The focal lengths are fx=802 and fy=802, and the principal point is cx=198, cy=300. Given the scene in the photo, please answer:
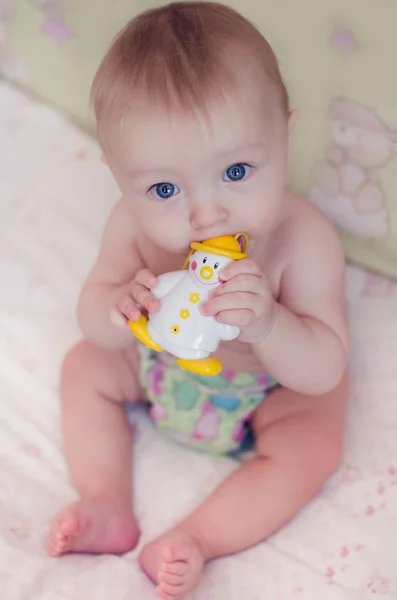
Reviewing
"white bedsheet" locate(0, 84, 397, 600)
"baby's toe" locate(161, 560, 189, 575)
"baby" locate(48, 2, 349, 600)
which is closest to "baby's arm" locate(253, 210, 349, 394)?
"baby" locate(48, 2, 349, 600)

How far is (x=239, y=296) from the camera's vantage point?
0.76 m

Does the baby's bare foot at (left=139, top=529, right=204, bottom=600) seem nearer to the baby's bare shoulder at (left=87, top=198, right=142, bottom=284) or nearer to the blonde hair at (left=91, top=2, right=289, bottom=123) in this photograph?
the baby's bare shoulder at (left=87, top=198, right=142, bottom=284)

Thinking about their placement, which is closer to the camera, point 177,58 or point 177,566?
point 177,58

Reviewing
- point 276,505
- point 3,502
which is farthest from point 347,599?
point 3,502

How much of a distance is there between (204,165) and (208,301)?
13 cm

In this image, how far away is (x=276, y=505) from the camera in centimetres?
94

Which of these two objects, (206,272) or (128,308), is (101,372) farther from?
(206,272)

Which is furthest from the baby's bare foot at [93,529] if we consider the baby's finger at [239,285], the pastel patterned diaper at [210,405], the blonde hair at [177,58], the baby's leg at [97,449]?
the blonde hair at [177,58]

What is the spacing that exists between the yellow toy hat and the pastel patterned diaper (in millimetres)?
287

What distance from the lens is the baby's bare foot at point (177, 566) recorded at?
0.87m

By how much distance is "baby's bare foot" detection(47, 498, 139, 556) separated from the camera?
900mm

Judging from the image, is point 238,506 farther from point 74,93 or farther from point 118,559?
point 74,93

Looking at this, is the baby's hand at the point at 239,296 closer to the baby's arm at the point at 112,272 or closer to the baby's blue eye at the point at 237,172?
the baby's blue eye at the point at 237,172

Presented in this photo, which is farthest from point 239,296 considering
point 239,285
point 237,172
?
point 237,172
